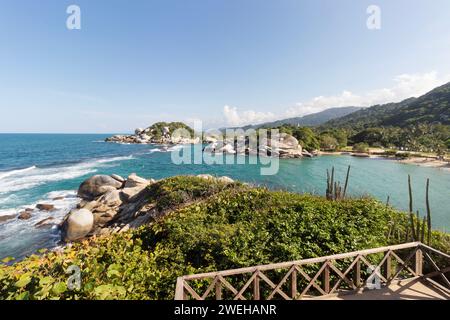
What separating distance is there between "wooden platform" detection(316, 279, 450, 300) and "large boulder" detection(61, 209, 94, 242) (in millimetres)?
16339

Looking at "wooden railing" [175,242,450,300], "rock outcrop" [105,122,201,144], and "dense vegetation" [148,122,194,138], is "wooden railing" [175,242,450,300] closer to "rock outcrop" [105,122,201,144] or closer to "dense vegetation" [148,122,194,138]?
"rock outcrop" [105,122,201,144]

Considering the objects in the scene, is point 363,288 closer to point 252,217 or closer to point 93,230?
point 252,217

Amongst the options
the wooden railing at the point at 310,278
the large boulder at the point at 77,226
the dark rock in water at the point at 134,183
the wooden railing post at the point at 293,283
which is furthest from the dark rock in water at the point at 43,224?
the wooden railing post at the point at 293,283

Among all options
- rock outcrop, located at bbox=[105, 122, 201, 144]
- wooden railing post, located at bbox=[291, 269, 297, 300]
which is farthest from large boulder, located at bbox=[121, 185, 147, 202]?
rock outcrop, located at bbox=[105, 122, 201, 144]

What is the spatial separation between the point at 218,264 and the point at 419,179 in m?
41.2

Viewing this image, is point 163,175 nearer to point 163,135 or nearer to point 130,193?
point 130,193

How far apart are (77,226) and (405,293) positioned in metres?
18.2

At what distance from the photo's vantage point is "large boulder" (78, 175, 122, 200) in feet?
78.5

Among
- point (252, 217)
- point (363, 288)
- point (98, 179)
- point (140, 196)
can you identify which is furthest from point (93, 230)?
point (363, 288)

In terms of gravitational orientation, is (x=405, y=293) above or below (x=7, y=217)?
above

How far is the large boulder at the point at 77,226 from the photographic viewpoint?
595 inches

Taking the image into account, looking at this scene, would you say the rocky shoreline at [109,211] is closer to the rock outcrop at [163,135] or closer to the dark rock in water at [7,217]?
the dark rock in water at [7,217]

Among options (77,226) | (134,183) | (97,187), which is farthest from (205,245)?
(97,187)

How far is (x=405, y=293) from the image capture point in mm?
5539
